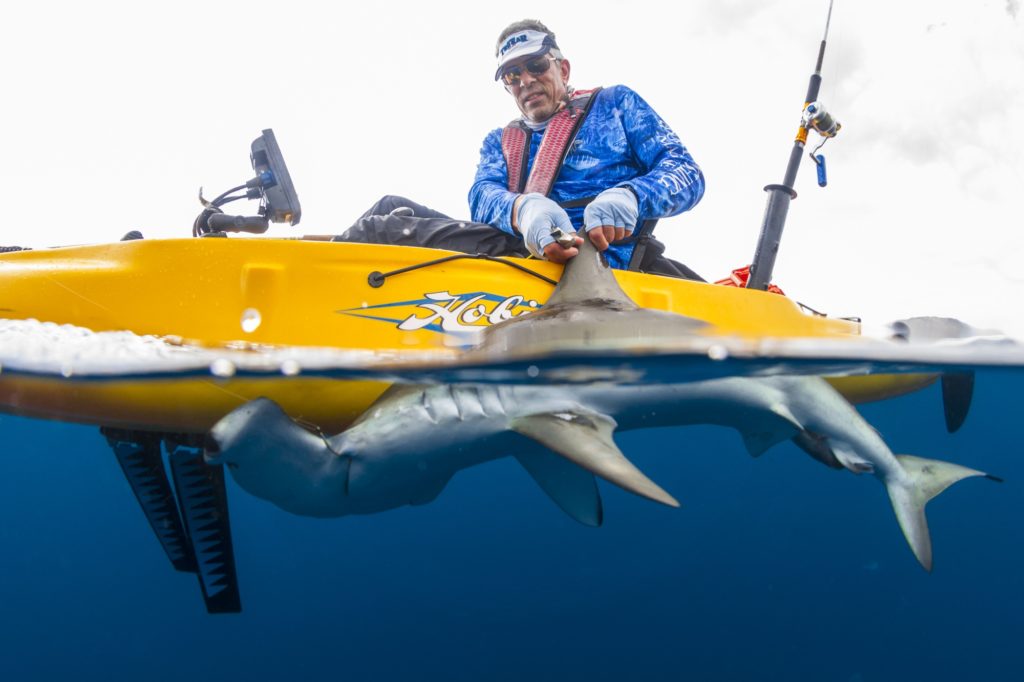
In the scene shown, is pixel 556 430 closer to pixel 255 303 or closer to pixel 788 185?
pixel 255 303

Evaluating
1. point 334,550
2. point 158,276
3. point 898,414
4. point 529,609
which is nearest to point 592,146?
point 158,276

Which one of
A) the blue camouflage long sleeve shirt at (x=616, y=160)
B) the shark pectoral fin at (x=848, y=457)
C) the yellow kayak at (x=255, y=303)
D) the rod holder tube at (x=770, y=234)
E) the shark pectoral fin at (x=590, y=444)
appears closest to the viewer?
the shark pectoral fin at (x=590, y=444)

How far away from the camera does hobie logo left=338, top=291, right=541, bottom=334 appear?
8.26 ft

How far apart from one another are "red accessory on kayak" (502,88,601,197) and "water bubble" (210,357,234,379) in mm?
1899

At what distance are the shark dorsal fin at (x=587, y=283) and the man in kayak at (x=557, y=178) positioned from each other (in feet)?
0.84

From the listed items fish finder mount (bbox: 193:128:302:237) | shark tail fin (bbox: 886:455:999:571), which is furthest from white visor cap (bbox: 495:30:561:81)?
shark tail fin (bbox: 886:455:999:571)

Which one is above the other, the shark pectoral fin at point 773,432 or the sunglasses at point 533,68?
the sunglasses at point 533,68

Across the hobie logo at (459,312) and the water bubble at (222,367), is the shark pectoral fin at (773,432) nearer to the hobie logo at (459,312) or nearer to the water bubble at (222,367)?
the hobie logo at (459,312)

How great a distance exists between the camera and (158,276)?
2336 millimetres

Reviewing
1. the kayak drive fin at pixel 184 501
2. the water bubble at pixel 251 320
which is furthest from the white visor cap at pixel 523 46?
the kayak drive fin at pixel 184 501

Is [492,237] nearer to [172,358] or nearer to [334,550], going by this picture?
[172,358]

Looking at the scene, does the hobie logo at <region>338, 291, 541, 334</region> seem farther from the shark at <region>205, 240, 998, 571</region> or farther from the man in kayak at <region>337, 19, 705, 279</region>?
the man in kayak at <region>337, 19, 705, 279</region>

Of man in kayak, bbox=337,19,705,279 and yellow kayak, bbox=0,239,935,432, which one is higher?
man in kayak, bbox=337,19,705,279

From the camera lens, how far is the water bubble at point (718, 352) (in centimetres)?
319
